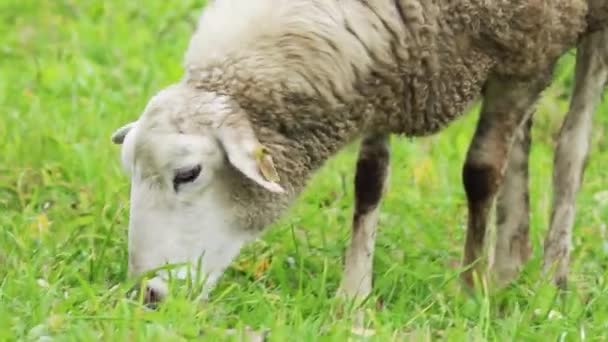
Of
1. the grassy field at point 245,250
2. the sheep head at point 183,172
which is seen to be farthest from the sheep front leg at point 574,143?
the sheep head at point 183,172

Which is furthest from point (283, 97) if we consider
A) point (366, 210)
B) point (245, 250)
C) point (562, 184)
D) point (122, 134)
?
point (562, 184)

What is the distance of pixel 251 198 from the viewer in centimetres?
482

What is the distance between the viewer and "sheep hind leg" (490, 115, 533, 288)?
570 cm

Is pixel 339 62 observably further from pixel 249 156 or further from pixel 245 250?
pixel 245 250

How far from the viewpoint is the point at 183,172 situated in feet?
15.2

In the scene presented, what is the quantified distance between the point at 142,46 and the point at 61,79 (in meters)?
0.83

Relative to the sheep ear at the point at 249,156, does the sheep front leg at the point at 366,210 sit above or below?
below

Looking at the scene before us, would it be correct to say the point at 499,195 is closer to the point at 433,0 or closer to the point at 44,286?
the point at 433,0

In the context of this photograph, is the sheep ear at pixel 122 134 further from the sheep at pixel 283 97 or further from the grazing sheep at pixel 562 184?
the grazing sheep at pixel 562 184

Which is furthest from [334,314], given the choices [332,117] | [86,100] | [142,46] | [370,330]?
[142,46]

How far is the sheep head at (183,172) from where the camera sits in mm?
4594

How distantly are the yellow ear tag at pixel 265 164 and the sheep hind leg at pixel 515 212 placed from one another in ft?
4.30

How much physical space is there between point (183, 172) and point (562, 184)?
5.06ft

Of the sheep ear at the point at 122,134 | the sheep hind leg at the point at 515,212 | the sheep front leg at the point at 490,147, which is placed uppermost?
the sheep ear at the point at 122,134
